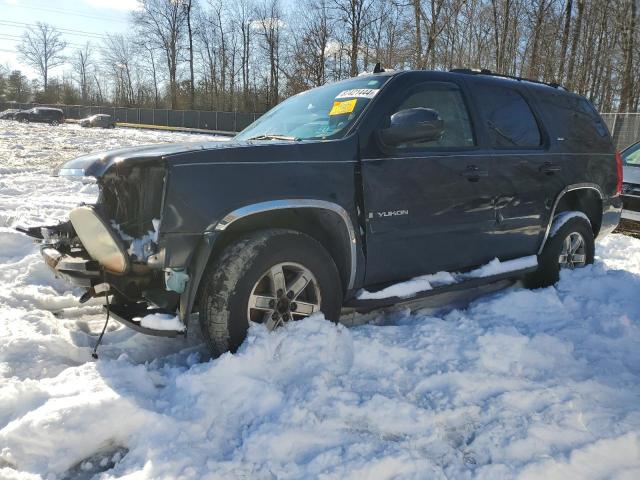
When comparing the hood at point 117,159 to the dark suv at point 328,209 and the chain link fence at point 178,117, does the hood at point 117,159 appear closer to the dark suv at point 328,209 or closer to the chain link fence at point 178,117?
the dark suv at point 328,209

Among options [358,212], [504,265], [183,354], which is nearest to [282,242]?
[358,212]

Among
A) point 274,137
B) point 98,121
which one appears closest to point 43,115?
point 98,121

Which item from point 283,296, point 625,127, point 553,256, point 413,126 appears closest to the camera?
point 283,296

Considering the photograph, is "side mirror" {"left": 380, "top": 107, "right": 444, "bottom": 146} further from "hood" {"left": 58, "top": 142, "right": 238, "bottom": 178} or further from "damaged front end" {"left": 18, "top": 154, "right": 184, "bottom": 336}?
"damaged front end" {"left": 18, "top": 154, "right": 184, "bottom": 336}

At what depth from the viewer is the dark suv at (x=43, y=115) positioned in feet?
133

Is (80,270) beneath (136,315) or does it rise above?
above

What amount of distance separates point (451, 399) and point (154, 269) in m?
1.71

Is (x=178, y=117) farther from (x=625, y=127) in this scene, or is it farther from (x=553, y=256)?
(x=553, y=256)

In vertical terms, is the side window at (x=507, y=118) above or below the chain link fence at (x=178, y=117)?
below

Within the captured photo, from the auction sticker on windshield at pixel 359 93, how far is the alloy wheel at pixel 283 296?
1.33m

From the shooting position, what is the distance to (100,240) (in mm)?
2740

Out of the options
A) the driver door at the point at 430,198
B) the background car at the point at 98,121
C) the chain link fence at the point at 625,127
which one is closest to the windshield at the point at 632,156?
the driver door at the point at 430,198

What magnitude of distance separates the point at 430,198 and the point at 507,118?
1.33 meters

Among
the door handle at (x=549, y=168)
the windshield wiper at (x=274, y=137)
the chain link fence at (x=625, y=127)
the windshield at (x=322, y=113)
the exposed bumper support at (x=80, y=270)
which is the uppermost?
the chain link fence at (x=625, y=127)
